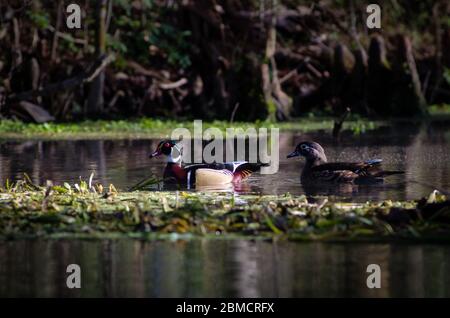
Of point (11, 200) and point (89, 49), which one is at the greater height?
point (89, 49)

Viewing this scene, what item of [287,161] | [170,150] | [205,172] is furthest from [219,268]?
[287,161]

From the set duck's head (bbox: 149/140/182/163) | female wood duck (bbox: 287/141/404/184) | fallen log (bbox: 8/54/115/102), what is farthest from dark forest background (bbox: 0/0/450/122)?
female wood duck (bbox: 287/141/404/184)

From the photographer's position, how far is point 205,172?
11930 mm

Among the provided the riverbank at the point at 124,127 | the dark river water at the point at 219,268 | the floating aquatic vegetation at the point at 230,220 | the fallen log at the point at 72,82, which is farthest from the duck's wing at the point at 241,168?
the fallen log at the point at 72,82

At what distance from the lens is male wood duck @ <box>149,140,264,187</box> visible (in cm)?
1192

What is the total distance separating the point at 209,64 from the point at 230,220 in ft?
60.4

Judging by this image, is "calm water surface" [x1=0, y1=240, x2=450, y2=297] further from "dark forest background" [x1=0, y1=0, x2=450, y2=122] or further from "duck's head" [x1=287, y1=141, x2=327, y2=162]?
"dark forest background" [x1=0, y1=0, x2=450, y2=122]

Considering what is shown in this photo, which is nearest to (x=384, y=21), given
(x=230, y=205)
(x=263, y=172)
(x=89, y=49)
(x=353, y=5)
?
(x=353, y=5)

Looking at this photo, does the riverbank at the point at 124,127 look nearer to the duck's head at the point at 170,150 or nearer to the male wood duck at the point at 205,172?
the duck's head at the point at 170,150

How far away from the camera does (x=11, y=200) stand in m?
9.40

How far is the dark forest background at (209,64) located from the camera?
24156mm
